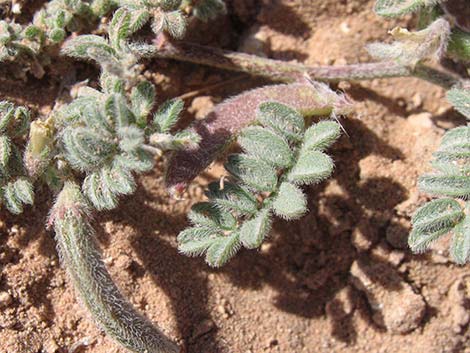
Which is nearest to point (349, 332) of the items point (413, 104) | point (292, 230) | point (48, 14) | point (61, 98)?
point (292, 230)

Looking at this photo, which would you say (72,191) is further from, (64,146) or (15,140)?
(15,140)

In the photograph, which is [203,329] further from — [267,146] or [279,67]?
[279,67]

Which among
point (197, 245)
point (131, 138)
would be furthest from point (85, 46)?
point (197, 245)

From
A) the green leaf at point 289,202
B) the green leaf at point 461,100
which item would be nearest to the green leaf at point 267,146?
the green leaf at point 289,202

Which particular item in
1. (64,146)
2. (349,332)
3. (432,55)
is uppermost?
(64,146)

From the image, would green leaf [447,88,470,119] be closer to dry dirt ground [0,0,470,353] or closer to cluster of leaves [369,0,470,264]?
cluster of leaves [369,0,470,264]
